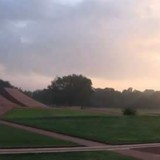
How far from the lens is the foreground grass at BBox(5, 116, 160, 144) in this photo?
21.6 metres

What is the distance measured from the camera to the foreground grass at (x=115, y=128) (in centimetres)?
2159

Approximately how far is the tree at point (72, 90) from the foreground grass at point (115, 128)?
45.7m

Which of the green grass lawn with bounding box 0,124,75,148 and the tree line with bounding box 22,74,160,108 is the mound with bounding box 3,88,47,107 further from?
the green grass lawn with bounding box 0,124,75,148

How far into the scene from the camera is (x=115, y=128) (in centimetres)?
2569

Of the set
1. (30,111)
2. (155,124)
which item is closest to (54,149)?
(155,124)

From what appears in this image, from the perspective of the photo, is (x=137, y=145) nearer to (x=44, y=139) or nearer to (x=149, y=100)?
(x=44, y=139)

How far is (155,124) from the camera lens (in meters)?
28.0

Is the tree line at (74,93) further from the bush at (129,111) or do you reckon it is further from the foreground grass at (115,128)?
the foreground grass at (115,128)

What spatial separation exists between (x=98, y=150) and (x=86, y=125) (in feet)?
33.4

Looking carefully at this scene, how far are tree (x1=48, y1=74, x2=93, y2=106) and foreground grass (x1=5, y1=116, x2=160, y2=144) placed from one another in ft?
150

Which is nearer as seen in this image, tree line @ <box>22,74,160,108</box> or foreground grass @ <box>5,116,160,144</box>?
foreground grass @ <box>5,116,160,144</box>

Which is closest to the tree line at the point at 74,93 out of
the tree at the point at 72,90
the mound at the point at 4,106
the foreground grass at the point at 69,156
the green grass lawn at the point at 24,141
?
the tree at the point at 72,90

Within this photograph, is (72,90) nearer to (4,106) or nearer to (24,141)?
(4,106)

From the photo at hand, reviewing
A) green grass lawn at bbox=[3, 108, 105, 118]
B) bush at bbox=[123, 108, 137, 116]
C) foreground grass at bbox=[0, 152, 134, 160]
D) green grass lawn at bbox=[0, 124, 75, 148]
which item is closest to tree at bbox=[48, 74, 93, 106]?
green grass lawn at bbox=[3, 108, 105, 118]
